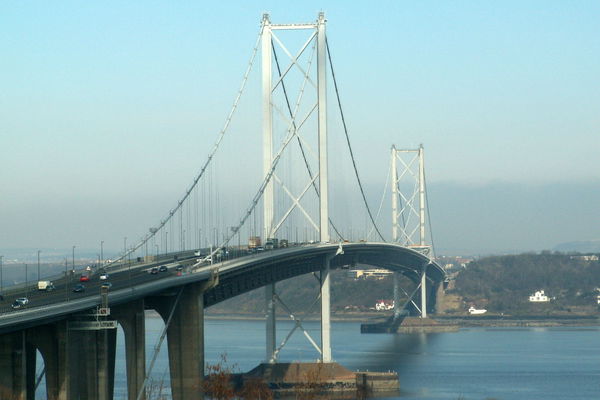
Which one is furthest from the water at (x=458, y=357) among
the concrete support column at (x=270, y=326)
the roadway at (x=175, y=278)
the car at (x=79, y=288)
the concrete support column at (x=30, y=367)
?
the concrete support column at (x=30, y=367)

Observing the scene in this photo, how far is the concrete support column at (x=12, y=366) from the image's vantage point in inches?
1337

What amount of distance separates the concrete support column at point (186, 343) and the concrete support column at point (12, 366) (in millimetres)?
13774

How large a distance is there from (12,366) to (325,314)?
32.5 m

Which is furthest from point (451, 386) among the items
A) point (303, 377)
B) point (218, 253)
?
point (218, 253)

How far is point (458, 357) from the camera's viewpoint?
86.8 metres

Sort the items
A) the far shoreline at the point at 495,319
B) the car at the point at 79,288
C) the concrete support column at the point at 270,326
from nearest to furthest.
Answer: the car at the point at 79,288 → the concrete support column at the point at 270,326 → the far shoreline at the point at 495,319

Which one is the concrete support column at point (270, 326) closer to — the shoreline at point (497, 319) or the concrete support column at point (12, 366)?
the concrete support column at point (12, 366)

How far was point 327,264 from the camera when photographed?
223 feet

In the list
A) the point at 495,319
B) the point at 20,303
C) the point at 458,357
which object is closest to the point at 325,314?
the point at 458,357

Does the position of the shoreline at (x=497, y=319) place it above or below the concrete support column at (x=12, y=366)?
below

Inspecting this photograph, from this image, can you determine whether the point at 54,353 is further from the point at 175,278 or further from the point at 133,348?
the point at 175,278

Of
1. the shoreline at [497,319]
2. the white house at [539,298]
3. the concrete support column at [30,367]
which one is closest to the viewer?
the concrete support column at [30,367]

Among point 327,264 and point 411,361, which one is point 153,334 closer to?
point 411,361

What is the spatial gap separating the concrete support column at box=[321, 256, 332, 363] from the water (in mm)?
3869
